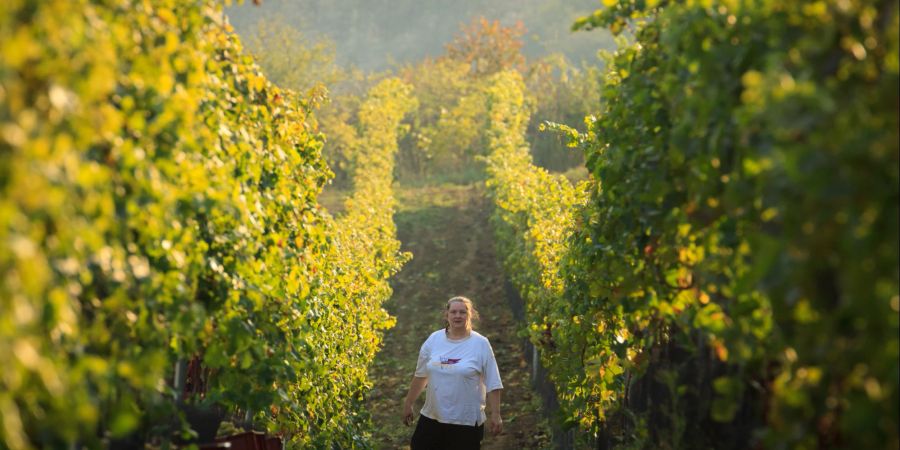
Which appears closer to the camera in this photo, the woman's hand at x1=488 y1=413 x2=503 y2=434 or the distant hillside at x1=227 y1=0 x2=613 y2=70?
the woman's hand at x1=488 y1=413 x2=503 y2=434

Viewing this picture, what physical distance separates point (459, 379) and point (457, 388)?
53 mm

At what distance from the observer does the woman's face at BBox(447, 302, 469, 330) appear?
6441 mm

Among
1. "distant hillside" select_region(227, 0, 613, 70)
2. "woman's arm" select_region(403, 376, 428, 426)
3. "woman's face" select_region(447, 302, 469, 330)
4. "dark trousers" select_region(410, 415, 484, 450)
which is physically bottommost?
"dark trousers" select_region(410, 415, 484, 450)

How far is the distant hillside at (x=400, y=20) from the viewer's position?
73812 millimetres

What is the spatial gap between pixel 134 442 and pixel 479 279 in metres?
13.6

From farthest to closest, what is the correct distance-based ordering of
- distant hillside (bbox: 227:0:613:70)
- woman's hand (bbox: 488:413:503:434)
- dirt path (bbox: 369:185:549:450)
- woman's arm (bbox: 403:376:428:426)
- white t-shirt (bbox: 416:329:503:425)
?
distant hillside (bbox: 227:0:613:70) < dirt path (bbox: 369:185:549:450) < woman's arm (bbox: 403:376:428:426) < woman's hand (bbox: 488:413:503:434) < white t-shirt (bbox: 416:329:503:425)

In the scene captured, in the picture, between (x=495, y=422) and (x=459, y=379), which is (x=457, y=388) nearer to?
(x=459, y=379)

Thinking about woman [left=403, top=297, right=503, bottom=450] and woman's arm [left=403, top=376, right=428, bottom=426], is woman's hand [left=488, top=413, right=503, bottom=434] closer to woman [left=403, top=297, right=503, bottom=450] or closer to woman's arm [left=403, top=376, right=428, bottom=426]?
woman [left=403, top=297, right=503, bottom=450]

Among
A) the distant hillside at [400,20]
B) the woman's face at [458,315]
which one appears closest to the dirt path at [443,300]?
the woman's face at [458,315]

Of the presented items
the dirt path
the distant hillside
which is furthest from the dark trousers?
the distant hillside

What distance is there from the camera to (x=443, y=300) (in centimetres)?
1623

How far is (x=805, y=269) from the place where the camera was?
2.41 metres

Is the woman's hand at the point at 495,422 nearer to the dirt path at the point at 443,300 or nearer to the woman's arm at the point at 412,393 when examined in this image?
the woman's arm at the point at 412,393

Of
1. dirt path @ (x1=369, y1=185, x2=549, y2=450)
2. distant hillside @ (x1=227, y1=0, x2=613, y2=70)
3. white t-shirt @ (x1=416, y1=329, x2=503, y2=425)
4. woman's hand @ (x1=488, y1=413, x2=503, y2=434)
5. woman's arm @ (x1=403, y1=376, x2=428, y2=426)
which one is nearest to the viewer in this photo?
white t-shirt @ (x1=416, y1=329, x2=503, y2=425)
